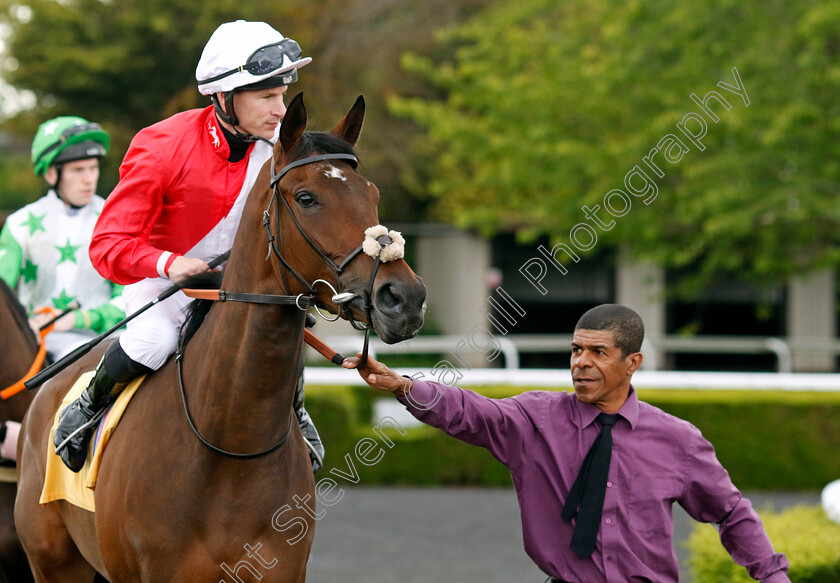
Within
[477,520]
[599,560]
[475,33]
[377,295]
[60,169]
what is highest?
[475,33]

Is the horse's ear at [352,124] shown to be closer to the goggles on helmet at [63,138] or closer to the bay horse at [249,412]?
the bay horse at [249,412]

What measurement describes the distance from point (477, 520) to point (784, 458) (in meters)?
3.31

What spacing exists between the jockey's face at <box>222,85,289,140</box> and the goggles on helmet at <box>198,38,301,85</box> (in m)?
0.07

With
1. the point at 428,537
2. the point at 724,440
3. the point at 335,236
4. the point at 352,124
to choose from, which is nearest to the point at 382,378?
the point at 335,236

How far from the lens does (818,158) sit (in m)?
11.4

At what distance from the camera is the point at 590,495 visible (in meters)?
2.93

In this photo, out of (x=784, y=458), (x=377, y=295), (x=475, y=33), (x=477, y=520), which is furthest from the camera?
(x=475, y=33)

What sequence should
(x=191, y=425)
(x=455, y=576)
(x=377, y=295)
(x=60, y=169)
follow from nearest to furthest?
(x=377, y=295) < (x=191, y=425) < (x=60, y=169) < (x=455, y=576)

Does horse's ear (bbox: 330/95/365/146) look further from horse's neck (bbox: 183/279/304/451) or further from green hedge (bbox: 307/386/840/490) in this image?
green hedge (bbox: 307/386/840/490)

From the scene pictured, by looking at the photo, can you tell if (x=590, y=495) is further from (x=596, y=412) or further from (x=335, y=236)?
(x=335, y=236)

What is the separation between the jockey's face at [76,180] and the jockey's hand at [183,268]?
69.7 inches

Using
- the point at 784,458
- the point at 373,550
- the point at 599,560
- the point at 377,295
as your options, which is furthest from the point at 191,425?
the point at 784,458

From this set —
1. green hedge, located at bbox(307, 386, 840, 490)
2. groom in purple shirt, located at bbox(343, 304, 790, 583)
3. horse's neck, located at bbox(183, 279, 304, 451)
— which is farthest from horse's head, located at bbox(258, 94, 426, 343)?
→ green hedge, located at bbox(307, 386, 840, 490)

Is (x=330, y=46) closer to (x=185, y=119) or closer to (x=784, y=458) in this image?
(x=784, y=458)
